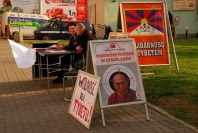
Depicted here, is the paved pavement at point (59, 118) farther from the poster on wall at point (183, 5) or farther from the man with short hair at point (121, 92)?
the poster on wall at point (183, 5)

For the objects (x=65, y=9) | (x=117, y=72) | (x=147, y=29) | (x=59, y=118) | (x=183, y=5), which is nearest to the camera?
(x=117, y=72)

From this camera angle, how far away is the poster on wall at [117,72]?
5422 millimetres

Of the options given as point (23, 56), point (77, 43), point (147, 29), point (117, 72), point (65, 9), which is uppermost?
point (65, 9)

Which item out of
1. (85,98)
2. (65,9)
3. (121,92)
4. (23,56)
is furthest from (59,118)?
(65,9)

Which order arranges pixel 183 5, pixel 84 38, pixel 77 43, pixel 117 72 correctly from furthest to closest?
pixel 183 5, pixel 77 43, pixel 84 38, pixel 117 72

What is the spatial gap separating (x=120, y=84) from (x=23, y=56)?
307 centimetres

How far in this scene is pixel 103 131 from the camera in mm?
5070

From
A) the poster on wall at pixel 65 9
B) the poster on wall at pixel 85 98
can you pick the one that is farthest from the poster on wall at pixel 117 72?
the poster on wall at pixel 65 9

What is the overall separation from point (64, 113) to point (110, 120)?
36.6 inches

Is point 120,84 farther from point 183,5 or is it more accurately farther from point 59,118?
point 183,5

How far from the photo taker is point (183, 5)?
36344 mm

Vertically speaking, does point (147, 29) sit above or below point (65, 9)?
below

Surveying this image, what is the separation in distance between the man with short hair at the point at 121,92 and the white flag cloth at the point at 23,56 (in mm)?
2671

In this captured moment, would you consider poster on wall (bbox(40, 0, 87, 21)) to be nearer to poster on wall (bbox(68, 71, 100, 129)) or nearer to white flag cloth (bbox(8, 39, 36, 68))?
white flag cloth (bbox(8, 39, 36, 68))
